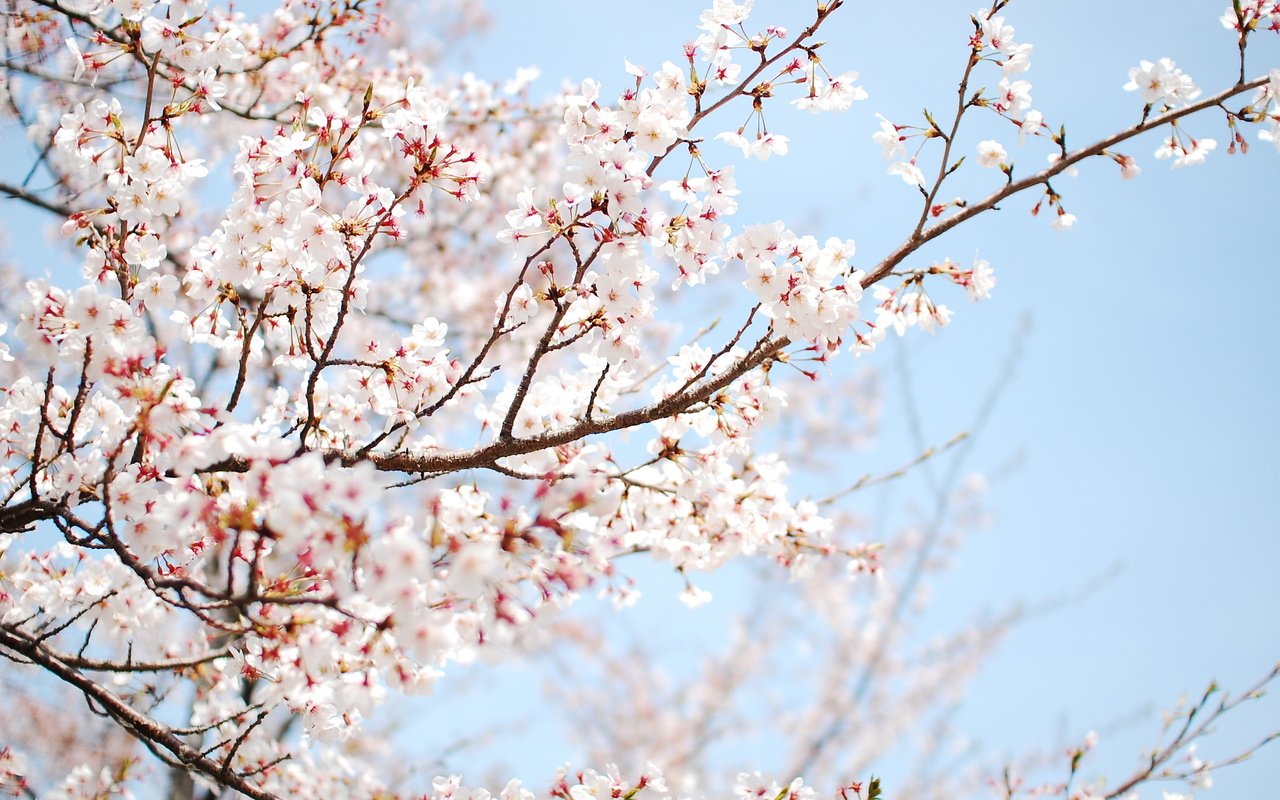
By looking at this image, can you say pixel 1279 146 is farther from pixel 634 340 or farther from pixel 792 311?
pixel 634 340

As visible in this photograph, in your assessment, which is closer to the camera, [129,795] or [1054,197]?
[1054,197]

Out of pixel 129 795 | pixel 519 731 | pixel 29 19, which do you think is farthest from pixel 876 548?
pixel 519 731

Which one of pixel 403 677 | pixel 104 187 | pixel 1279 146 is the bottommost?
pixel 403 677

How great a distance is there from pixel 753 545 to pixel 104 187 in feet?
8.83

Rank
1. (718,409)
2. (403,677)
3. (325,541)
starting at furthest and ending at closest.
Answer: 1. (718,409)
2. (403,677)
3. (325,541)

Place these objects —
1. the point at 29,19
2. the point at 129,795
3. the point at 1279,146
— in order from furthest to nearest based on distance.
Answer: the point at 129,795 < the point at 29,19 < the point at 1279,146

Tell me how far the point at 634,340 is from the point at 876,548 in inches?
65.9

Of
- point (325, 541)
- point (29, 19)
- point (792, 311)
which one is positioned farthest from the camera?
point (29, 19)

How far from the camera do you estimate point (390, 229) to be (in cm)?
234

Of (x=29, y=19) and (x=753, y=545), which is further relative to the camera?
(x=753, y=545)

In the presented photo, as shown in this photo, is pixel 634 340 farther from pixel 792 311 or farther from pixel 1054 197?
pixel 1054 197

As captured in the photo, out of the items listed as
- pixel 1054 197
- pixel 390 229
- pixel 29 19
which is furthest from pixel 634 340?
pixel 29 19

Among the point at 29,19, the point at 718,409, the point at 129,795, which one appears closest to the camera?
the point at 718,409

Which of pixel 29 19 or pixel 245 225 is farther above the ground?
pixel 29 19
